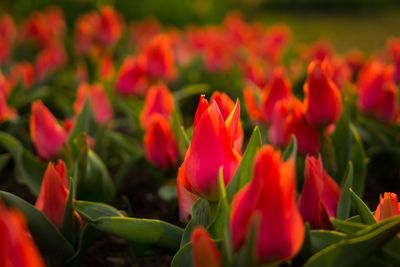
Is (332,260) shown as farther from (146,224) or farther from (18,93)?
(18,93)

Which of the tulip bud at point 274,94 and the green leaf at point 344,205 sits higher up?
the tulip bud at point 274,94

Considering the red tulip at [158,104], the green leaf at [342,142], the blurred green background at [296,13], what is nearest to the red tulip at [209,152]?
the green leaf at [342,142]

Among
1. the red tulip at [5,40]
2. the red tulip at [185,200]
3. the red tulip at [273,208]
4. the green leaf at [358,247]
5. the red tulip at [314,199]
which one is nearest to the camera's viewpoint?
the red tulip at [273,208]

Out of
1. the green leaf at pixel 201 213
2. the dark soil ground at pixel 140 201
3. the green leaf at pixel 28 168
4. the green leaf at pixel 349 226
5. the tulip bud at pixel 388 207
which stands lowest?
the dark soil ground at pixel 140 201

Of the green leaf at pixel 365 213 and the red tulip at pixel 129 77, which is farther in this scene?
the red tulip at pixel 129 77

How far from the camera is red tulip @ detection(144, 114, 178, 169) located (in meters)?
1.73

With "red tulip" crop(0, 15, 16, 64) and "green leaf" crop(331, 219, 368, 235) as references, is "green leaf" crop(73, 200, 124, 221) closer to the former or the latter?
"green leaf" crop(331, 219, 368, 235)

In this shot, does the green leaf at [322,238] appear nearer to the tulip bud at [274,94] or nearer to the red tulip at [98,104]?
the tulip bud at [274,94]

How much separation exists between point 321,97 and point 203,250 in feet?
2.65

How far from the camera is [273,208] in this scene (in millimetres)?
874

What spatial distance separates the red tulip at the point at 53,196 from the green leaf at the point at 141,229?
0.20ft

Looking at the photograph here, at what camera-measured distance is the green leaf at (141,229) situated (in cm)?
119

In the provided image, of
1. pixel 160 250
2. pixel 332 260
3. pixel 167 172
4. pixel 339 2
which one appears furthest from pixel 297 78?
pixel 339 2

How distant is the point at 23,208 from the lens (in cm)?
129
